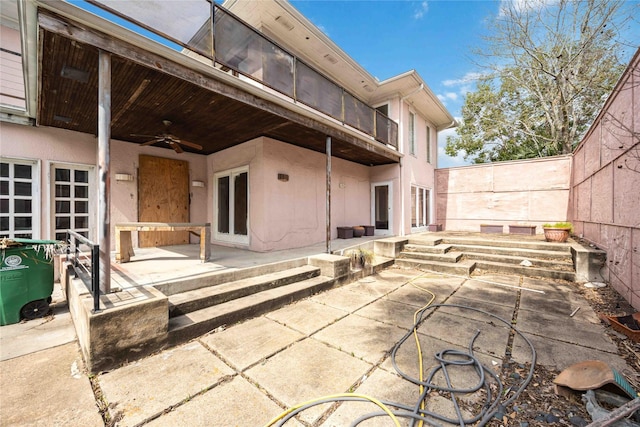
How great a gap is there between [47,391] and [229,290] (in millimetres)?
1755

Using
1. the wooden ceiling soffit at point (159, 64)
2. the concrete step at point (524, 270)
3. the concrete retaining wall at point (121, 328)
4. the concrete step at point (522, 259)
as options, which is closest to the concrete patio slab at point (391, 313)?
the concrete retaining wall at point (121, 328)

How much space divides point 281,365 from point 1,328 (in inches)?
140

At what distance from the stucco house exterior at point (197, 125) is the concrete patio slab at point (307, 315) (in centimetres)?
212

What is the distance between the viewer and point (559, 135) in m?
12.5

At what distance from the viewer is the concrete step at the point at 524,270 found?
4.97 metres

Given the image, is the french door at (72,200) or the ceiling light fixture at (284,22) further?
the ceiling light fixture at (284,22)

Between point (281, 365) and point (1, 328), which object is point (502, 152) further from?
point (1, 328)

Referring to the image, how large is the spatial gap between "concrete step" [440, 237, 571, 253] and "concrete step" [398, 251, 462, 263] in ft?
2.81

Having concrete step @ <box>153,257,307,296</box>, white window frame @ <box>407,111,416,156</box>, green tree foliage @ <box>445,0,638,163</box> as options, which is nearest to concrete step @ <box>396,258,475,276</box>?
concrete step @ <box>153,257,307,296</box>

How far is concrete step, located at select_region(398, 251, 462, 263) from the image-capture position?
6.04 meters

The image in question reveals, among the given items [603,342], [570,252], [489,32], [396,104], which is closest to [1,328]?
[603,342]

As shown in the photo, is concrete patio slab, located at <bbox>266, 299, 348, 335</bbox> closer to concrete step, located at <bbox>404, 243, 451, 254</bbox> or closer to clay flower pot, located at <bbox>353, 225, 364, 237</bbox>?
concrete step, located at <bbox>404, 243, 451, 254</bbox>

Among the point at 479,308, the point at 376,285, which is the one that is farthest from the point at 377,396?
the point at 376,285

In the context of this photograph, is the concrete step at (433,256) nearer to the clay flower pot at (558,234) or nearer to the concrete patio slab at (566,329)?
the clay flower pot at (558,234)
